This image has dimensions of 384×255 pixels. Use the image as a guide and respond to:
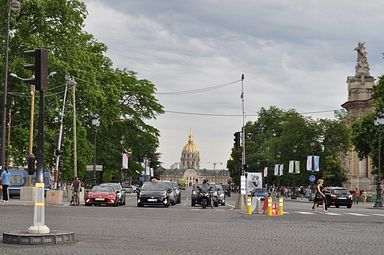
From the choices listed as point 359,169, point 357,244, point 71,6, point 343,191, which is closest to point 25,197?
point 71,6

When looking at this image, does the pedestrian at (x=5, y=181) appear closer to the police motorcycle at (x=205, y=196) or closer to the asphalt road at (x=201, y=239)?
the police motorcycle at (x=205, y=196)

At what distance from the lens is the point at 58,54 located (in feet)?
167

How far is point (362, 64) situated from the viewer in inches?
4414

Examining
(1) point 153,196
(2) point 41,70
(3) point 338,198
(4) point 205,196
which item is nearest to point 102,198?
(1) point 153,196

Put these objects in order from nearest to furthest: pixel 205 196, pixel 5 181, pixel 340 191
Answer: pixel 5 181 < pixel 205 196 < pixel 340 191

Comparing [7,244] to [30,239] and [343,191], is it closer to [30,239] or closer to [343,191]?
[30,239]

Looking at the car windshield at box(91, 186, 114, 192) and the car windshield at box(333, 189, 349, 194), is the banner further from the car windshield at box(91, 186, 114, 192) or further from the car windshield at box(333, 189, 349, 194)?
the car windshield at box(91, 186, 114, 192)

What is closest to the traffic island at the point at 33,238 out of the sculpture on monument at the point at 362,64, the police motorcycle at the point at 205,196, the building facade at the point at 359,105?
the police motorcycle at the point at 205,196

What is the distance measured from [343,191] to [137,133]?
3318cm

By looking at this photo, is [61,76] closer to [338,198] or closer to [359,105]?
[338,198]

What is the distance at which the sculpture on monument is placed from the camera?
11031cm

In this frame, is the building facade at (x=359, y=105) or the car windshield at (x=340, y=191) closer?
the car windshield at (x=340, y=191)

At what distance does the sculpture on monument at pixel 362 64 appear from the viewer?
110312mm

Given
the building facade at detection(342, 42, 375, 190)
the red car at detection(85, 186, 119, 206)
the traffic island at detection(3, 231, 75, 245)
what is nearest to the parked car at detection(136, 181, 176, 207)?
the red car at detection(85, 186, 119, 206)
